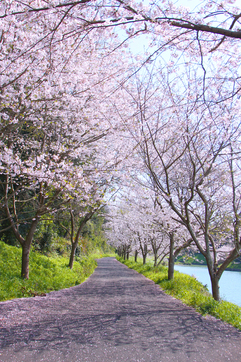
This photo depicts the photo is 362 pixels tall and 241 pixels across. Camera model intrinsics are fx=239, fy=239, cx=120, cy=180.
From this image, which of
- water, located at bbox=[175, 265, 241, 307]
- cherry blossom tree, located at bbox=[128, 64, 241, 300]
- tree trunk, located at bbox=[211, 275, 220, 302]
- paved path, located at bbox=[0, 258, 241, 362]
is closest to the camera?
paved path, located at bbox=[0, 258, 241, 362]

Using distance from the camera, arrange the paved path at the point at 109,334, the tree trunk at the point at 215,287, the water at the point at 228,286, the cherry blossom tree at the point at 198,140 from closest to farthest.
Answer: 1. the paved path at the point at 109,334
2. the cherry blossom tree at the point at 198,140
3. the tree trunk at the point at 215,287
4. the water at the point at 228,286

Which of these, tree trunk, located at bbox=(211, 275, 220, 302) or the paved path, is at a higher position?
tree trunk, located at bbox=(211, 275, 220, 302)

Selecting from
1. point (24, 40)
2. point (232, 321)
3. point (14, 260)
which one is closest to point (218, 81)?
point (24, 40)

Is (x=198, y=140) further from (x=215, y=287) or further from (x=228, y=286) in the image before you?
(x=228, y=286)

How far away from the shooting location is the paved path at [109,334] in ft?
11.5

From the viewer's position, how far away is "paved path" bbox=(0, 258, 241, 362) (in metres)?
3.51

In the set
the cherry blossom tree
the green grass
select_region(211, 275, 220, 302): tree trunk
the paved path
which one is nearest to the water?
select_region(211, 275, 220, 302): tree trunk

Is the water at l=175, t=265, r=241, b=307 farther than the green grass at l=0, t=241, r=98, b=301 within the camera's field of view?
Yes

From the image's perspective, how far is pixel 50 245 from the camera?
46.2 feet

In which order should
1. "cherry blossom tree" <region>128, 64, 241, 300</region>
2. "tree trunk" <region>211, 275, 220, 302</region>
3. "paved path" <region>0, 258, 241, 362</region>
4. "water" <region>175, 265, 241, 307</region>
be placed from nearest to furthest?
"paved path" <region>0, 258, 241, 362</region> → "cherry blossom tree" <region>128, 64, 241, 300</region> → "tree trunk" <region>211, 275, 220, 302</region> → "water" <region>175, 265, 241, 307</region>

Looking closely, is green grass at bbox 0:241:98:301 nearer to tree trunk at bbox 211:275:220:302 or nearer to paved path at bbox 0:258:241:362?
paved path at bbox 0:258:241:362

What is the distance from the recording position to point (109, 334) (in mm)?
4371

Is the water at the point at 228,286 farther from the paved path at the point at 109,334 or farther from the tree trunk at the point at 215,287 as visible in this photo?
the paved path at the point at 109,334

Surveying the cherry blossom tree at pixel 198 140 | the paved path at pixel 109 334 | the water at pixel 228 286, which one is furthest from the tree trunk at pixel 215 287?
the water at pixel 228 286
